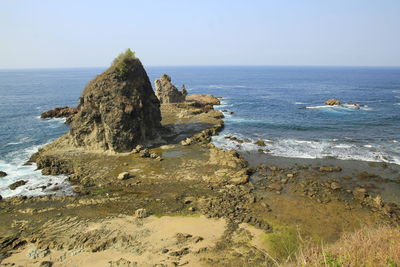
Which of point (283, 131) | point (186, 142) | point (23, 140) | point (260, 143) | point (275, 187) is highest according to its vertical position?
point (283, 131)

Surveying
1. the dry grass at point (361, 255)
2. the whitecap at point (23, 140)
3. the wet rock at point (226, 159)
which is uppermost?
the dry grass at point (361, 255)

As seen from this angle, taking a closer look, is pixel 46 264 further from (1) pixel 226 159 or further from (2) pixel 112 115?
(2) pixel 112 115

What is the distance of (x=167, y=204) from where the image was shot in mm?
26375

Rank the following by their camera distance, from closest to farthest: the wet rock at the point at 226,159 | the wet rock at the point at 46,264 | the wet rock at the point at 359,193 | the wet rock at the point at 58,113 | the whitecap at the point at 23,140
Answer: the wet rock at the point at 46,264 < the wet rock at the point at 359,193 < the wet rock at the point at 226,159 < the whitecap at the point at 23,140 < the wet rock at the point at 58,113

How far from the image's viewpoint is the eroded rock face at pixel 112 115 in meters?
40.5

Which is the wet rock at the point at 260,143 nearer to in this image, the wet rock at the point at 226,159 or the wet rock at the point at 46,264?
the wet rock at the point at 226,159

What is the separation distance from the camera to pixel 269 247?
20156 mm

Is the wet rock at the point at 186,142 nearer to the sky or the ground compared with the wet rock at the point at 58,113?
nearer to the ground

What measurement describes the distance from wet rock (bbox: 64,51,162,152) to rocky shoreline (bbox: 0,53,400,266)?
0.19 m

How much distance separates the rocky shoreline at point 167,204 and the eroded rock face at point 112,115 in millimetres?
183

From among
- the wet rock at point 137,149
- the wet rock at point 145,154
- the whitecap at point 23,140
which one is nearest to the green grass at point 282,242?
the wet rock at point 145,154

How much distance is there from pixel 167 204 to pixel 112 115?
20.6 m

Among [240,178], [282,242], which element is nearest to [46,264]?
[282,242]

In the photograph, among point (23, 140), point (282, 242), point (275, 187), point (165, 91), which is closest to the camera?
point (282, 242)
